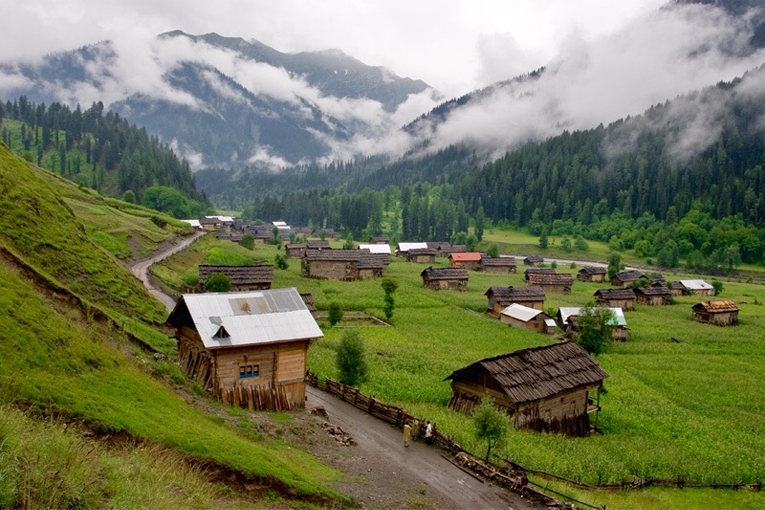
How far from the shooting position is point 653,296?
272 ft

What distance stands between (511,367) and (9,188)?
31556mm

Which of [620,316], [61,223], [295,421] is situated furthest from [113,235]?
[620,316]

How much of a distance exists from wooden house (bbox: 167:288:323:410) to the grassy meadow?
796 centimetres

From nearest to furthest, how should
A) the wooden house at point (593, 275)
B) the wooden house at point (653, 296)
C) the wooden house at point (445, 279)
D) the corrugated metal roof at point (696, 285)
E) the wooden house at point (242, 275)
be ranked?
the wooden house at point (242, 275), the wooden house at point (653, 296), the wooden house at point (445, 279), the corrugated metal roof at point (696, 285), the wooden house at point (593, 275)

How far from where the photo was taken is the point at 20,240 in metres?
29.8

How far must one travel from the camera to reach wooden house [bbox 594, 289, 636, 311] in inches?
2972

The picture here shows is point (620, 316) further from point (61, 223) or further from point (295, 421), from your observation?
point (61, 223)

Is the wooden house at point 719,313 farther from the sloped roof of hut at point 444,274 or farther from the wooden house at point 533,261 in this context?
the wooden house at point 533,261

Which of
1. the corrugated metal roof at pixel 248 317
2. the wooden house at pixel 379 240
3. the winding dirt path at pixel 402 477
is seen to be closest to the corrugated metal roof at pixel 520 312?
the winding dirt path at pixel 402 477

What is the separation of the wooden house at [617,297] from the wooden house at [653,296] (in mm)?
6224

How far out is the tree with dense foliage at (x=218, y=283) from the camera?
180 feet

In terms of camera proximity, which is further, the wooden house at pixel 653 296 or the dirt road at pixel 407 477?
the wooden house at pixel 653 296

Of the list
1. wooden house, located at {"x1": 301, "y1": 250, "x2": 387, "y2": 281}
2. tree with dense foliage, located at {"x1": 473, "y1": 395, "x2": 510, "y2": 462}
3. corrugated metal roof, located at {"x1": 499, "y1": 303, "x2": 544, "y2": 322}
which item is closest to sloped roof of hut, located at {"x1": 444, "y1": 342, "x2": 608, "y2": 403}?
tree with dense foliage, located at {"x1": 473, "y1": 395, "x2": 510, "y2": 462}

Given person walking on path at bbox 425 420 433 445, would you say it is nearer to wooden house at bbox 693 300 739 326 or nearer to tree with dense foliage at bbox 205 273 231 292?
tree with dense foliage at bbox 205 273 231 292
